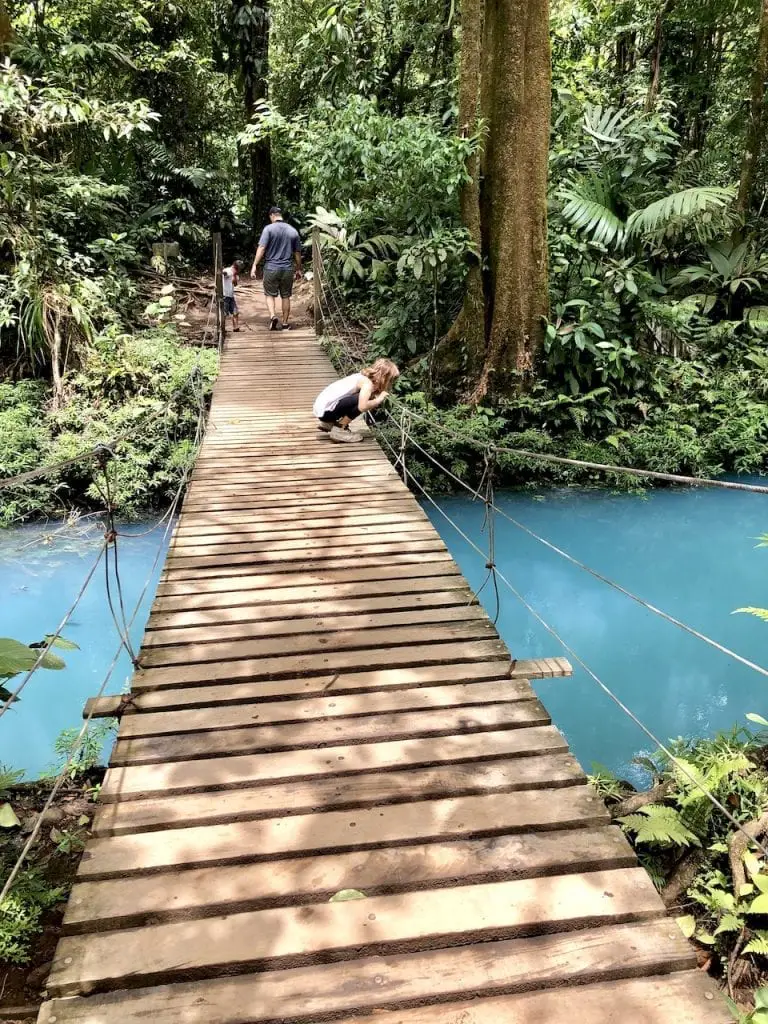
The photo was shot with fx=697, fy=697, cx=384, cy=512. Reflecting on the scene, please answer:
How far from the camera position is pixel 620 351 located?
26.2 feet

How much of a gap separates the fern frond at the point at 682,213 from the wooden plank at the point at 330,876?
7.75 metres

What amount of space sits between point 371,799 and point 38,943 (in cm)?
120

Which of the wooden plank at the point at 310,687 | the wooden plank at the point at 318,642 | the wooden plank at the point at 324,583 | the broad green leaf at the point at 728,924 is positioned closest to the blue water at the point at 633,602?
the broad green leaf at the point at 728,924

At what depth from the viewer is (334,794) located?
6.42 ft

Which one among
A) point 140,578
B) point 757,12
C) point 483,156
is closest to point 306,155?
Result: point 483,156

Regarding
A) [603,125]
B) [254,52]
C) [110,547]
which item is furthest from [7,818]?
[254,52]

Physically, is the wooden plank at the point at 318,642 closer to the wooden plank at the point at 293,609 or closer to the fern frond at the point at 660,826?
→ the wooden plank at the point at 293,609

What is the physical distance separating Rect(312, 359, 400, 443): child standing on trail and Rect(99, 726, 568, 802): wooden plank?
3447 millimetres

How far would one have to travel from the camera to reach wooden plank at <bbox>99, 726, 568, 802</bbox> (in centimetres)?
200

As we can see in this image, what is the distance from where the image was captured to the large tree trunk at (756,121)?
8.51 m

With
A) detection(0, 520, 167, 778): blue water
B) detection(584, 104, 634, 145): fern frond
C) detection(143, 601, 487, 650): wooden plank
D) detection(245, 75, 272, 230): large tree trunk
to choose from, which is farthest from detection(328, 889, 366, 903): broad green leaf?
detection(245, 75, 272, 230): large tree trunk

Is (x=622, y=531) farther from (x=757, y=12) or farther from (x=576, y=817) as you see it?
(x=757, y=12)

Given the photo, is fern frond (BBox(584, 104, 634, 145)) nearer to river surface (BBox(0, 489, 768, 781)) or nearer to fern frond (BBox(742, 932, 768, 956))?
river surface (BBox(0, 489, 768, 781))

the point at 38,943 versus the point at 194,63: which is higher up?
the point at 194,63
